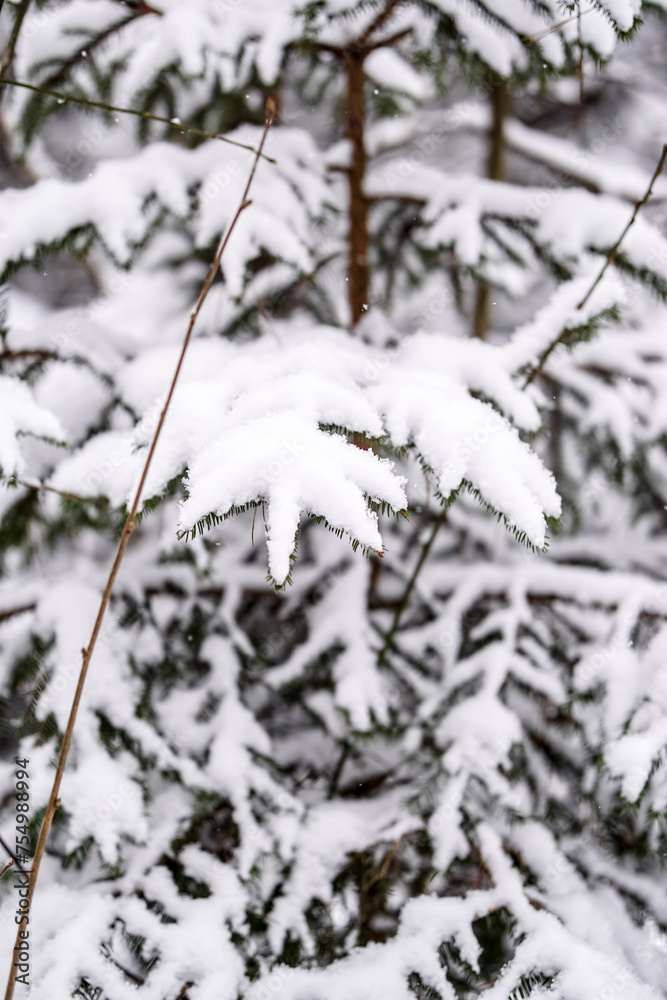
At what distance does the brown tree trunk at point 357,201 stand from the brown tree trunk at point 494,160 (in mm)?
1091

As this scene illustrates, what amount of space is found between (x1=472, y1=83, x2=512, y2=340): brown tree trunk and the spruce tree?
561 mm

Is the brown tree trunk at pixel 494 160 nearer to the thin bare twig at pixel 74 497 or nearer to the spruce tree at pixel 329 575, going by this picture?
the spruce tree at pixel 329 575

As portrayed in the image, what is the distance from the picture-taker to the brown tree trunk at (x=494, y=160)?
10.6 feet

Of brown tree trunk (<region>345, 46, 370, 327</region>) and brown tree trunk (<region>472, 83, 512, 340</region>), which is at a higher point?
brown tree trunk (<region>472, 83, 512, 340</region>)

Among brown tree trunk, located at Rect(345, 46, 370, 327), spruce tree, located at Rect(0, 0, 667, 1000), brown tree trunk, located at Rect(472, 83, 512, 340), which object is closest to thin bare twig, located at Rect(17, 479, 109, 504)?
spruce tree, located at Rect(0, 0, 667, 1000)

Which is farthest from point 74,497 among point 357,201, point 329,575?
point 357,201

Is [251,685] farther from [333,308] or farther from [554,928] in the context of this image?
[333,308]

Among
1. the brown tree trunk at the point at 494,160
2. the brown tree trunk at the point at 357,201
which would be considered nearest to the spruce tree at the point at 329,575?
the brown tree trunk at the point at 357,201

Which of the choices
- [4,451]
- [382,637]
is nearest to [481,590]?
[382,637]

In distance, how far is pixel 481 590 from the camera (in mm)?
2285

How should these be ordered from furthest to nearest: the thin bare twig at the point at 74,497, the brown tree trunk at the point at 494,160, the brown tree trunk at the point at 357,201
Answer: the brown tree trunk at the point at 494,160
the brown tree trunk at the point at 357,201
the thin bare twig at the point at 74,497

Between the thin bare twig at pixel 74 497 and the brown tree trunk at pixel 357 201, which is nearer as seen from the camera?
the thin bare twig at pixel 74 497

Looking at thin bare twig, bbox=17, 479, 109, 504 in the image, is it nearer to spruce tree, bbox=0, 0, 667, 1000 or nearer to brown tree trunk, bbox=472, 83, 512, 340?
spruce tree, bbox=0, 0, 667, 1000

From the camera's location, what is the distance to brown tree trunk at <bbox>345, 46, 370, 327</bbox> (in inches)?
81.1
